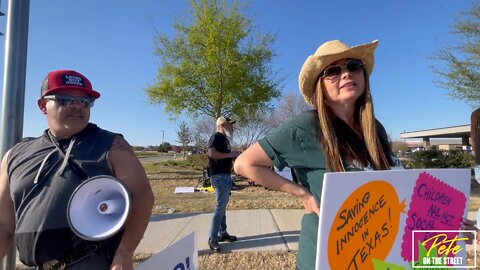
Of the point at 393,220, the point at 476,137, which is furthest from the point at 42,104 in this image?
the point at 476,137

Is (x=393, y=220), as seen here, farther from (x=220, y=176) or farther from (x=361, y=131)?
(x=220, y=176)

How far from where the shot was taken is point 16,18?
8.70 ft

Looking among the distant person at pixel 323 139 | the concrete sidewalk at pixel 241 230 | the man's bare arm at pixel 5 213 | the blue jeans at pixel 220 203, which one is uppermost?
the distant person at pixel 323 139

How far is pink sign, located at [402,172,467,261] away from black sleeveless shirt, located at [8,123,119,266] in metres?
Result: 1.53

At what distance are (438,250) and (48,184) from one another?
1.97 meters

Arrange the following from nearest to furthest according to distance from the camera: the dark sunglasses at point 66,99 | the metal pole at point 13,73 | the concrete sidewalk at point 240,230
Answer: the dark sunglasses at point 66,99
the metal pole at point 13,73
the concrete sidewalk at point 240,230

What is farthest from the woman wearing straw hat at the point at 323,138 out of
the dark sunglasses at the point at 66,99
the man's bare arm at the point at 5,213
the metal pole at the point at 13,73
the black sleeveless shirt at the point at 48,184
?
the metal pole at the point at 13,73

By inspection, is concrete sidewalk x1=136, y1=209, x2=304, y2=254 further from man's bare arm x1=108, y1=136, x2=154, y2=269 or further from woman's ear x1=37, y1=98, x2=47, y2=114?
woman's ear x1=37, y1=98, x2=47, y2=114

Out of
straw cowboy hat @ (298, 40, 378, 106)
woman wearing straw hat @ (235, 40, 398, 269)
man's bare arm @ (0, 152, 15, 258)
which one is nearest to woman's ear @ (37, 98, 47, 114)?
man's bare arm @ (0, 152, 15, 258)

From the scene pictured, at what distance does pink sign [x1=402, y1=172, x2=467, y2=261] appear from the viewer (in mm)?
1423

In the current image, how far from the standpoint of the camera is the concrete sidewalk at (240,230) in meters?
4.66

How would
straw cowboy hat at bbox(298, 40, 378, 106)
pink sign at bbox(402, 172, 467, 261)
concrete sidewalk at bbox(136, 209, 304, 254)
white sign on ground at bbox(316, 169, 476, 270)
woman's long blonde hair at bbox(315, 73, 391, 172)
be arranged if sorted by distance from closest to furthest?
white sign on ground at bbox(316, 169, 476, 270) < pink sign at bbox(402, 172, 467, 261) < woman's long blonde hair at bbox(315, 73, 391, 172) < straw cowboy hat at bbox(298, 40, 378, 106) < concrete sidewalk at bbox(136, 209, 304, 254)

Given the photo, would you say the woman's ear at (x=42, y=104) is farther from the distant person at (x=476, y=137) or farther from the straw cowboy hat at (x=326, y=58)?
the distant person at (x=476, y=137)

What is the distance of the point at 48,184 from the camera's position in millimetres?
1686
